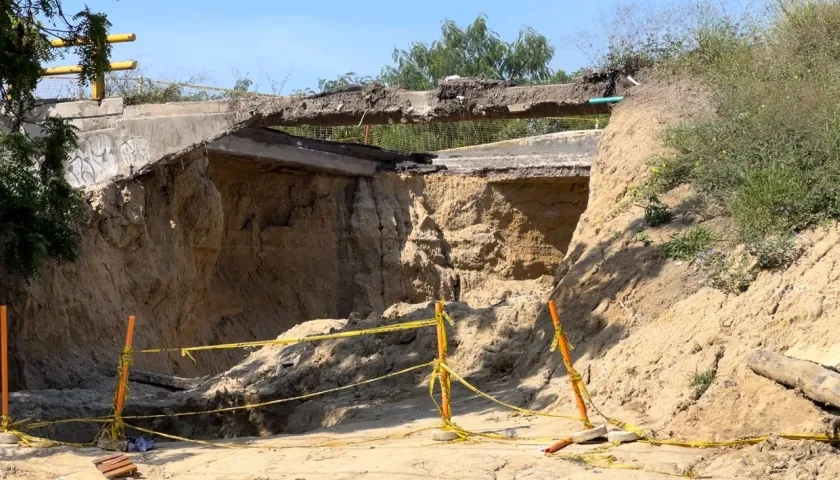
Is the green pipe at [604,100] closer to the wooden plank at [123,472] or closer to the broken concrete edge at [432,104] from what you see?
the broken concrete edge at [432,104]

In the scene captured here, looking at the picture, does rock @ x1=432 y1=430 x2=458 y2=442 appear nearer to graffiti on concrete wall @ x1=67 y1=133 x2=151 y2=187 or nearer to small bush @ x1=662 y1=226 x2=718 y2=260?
small bush @ x1=662 y1=226 x2=718 y2=260

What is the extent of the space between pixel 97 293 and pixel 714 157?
7.20 metres

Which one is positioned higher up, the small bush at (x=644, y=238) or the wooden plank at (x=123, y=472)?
the small bush at (x=644, y=238)

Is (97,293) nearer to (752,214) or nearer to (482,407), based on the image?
(482,407)

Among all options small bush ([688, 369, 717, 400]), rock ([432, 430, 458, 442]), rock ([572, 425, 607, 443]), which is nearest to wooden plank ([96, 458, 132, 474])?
rock ([432, 430, 458, 442])

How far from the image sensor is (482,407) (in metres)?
8.72

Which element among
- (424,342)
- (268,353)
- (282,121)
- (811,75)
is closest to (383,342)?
(424,342)

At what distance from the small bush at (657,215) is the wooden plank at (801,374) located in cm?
→ 275

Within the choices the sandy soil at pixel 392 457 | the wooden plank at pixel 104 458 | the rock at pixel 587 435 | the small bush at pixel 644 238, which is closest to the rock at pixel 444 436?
the sandy soil at pixel 392 457

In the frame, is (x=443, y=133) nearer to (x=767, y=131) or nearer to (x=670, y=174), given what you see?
(x=670, y=174)

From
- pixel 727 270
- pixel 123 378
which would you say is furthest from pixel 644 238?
pixel 123 378

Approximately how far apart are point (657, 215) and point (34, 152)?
20.8 ft

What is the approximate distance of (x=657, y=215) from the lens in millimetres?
9664

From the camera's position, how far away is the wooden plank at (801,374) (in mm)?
6273
